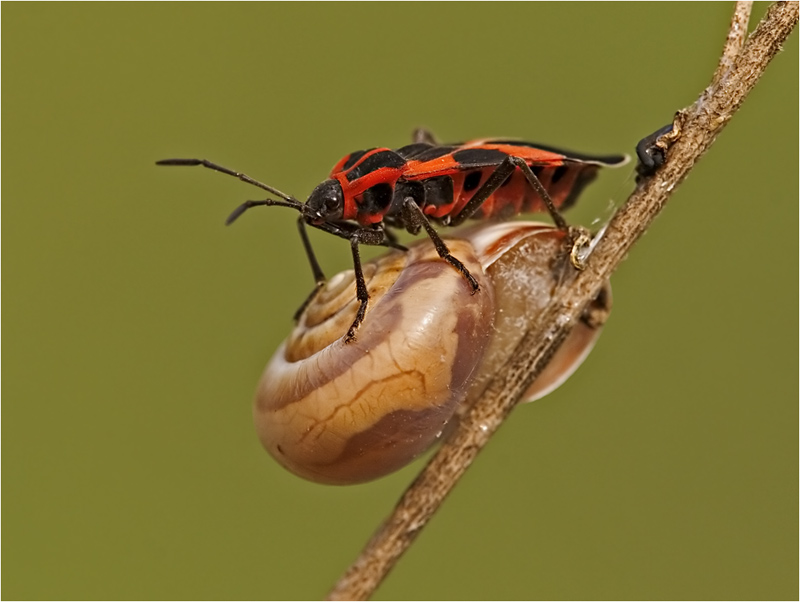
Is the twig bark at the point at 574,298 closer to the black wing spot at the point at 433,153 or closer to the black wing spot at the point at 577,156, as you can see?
Answer: the black wing spot at the point at 577,156

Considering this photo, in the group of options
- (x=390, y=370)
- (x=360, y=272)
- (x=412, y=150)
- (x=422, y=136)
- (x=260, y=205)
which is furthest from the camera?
(x=422, y=136)

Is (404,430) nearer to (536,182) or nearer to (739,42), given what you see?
(536,182)

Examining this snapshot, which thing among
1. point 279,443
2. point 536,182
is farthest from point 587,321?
point 279,443

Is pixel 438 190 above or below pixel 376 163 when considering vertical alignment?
above

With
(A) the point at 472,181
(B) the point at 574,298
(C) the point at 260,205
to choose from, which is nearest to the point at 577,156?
(A) the point at 472,181

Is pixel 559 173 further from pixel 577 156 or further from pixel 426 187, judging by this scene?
pixel 426 187

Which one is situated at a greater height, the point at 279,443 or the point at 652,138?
the point at 652,138
